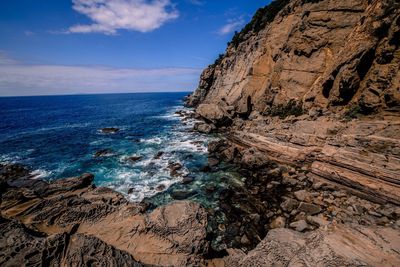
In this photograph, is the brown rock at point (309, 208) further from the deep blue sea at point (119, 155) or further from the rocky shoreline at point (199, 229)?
the deep blue sea at point (119, 155)

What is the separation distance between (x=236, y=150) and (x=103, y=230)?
17846 mm

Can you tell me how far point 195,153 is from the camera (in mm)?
26438

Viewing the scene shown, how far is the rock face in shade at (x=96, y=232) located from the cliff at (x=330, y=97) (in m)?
12.5

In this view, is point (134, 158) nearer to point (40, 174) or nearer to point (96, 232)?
point (40, 174)

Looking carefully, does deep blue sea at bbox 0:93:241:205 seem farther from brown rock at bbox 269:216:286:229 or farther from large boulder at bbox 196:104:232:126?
brown rock at bbox 269:216:286:229

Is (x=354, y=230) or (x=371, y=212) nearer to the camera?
(x=354, y=230)

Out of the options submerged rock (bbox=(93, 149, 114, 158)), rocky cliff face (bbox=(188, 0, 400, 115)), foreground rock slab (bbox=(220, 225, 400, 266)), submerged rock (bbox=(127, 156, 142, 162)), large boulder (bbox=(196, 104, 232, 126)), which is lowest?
submerged rock (bbox=(127, 156, 142, 162))

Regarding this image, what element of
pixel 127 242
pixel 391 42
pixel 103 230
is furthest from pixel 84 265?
pixel 391 42

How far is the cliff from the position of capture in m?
14.2

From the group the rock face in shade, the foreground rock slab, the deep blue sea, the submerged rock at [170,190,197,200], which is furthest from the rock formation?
the deep blue sea

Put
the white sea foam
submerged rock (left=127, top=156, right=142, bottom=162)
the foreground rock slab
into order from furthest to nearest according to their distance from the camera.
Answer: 1. submerged rock (left=127, top=156, right=142, bottom=162)
2. the white sea foam
3. the foreground rock slab

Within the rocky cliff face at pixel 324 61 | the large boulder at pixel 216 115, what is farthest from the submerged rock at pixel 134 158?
the rocky cliff face at pixel 324 61

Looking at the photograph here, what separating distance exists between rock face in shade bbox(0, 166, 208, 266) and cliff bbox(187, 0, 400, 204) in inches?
490

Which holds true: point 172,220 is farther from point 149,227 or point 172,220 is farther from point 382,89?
point 382,89
